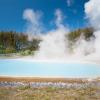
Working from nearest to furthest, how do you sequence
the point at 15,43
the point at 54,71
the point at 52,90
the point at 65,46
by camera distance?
the point at 52,90 → the point at 54,71 → the point at 15,43 → the point at 65,46

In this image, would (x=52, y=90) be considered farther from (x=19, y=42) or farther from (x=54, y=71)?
(x=19, y=42)

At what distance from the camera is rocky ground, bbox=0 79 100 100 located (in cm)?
536

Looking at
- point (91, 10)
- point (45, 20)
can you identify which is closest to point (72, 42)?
point (91, 10)

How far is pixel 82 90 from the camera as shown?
5965 millimetres

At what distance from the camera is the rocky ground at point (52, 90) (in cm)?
536

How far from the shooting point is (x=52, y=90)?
19.5 ft

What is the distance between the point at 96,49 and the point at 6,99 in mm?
13009

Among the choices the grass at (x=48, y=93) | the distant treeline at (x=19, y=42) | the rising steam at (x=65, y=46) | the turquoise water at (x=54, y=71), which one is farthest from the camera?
the distant treeline at (x=19, y=42)

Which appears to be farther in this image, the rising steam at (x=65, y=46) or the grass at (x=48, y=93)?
the rising steam at (x=65, y=46)

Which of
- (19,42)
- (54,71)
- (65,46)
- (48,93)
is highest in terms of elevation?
(19,42)

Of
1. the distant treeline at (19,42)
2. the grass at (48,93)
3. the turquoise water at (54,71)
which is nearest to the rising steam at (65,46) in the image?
the distant treeline at (19,42)

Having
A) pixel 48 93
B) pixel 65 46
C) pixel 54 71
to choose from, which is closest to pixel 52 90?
pixel 48 93

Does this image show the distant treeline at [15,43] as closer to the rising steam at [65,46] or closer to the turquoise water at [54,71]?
the rising steam at [65,46]

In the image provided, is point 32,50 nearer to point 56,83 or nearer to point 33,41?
point 33,41
